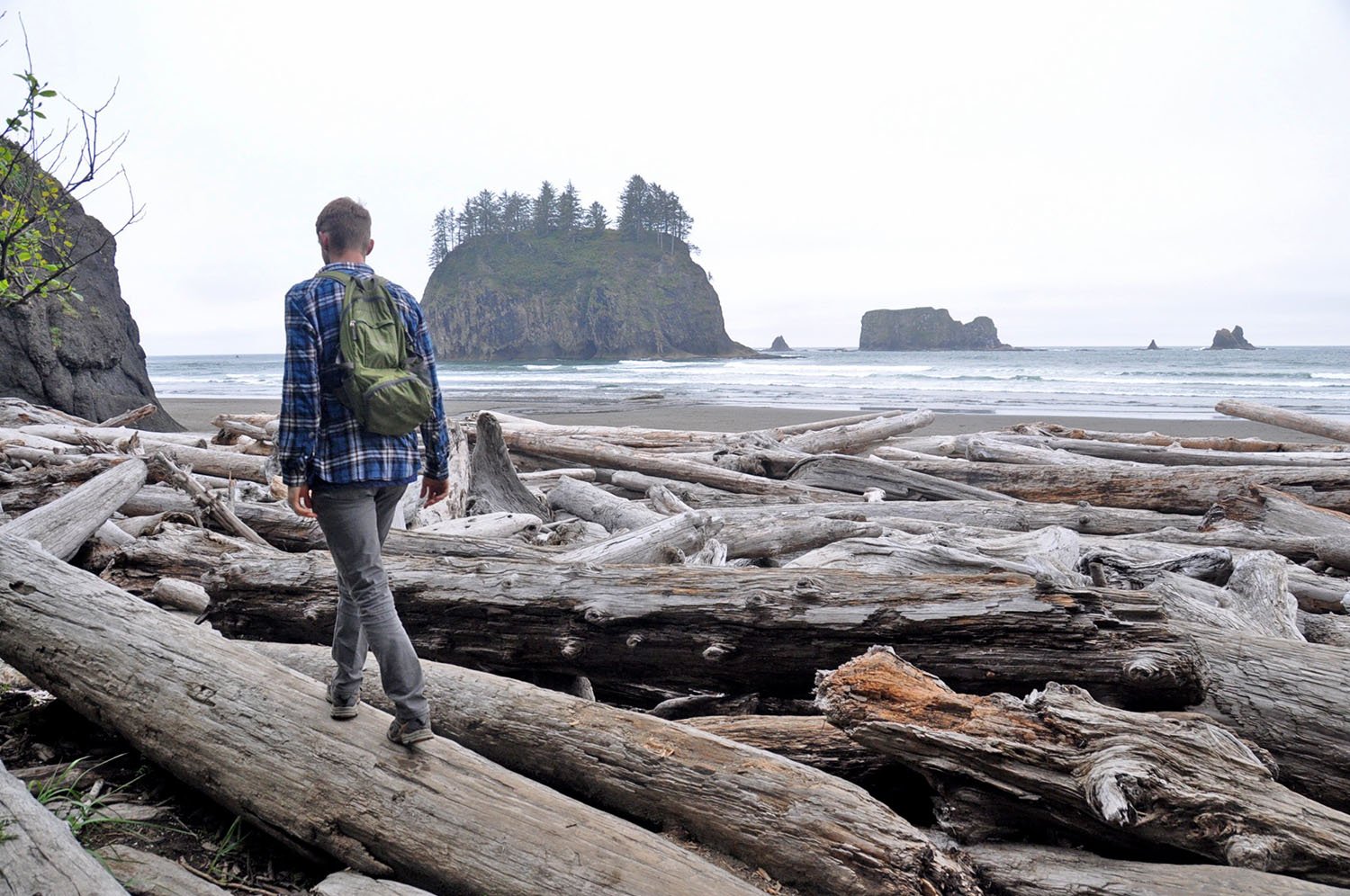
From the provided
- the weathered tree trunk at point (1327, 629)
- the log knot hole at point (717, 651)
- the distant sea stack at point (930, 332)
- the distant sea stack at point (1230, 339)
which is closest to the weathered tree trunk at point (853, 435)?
the weathered tree trunk at point (1327, 629)

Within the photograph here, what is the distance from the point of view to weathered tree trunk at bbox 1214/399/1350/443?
39.0 feet

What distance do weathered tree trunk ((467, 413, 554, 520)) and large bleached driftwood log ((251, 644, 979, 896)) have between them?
3.97 meters

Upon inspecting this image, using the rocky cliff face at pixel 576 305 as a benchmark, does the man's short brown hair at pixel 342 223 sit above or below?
below

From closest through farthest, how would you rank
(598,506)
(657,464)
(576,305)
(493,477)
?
(493,477) < (598,506) < (657,464) < (576,305)

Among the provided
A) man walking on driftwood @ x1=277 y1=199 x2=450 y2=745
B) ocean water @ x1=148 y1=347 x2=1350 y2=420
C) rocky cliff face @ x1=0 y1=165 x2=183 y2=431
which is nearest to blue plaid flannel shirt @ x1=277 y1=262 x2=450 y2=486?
man walking on driftwood @ x1=277 y1=199 x2=450 y2=745

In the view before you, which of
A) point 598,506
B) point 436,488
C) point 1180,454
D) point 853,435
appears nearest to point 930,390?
point 853,435

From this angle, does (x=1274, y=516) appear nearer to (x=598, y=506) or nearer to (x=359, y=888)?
(x=598, y=506)

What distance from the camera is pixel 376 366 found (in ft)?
8.77

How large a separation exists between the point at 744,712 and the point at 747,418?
59.1 feet

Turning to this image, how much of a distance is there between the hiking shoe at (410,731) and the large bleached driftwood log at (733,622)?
89cm

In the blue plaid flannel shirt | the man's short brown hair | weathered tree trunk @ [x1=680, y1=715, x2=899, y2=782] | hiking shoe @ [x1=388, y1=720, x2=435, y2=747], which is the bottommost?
weathered tree trunk @ [x1=680, y1=715, x2=899, y2=782]

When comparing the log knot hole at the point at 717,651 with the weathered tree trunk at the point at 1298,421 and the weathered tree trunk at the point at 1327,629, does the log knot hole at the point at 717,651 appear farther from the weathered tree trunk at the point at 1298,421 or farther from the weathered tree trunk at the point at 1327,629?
the weathered tree trunk at the point at 1298,421

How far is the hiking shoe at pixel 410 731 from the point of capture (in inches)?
110

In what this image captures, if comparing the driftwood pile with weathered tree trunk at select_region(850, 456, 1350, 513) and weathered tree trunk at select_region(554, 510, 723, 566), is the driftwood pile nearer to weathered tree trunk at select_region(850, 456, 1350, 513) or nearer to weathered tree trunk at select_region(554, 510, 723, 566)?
weathered tree trunk at select_region(554, 510, 723, 566)
